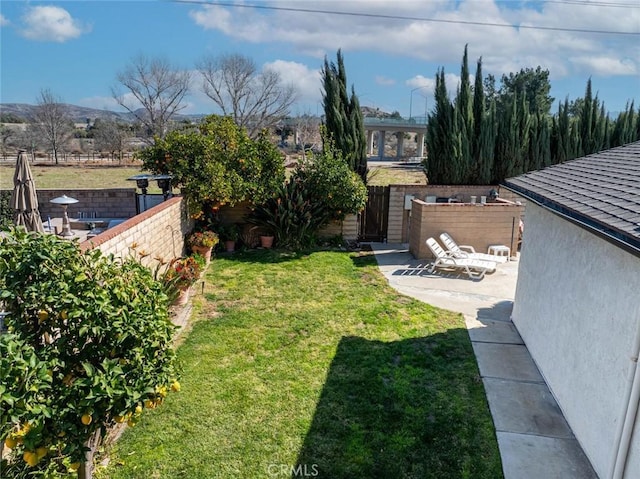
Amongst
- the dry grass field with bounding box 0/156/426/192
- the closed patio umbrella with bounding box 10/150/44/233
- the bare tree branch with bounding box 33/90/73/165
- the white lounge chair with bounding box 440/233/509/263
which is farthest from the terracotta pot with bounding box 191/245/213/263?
the bare tree branch with bounding box 33/90/73/165

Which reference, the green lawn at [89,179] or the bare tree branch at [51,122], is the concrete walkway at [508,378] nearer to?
the green lawn at [89,179]

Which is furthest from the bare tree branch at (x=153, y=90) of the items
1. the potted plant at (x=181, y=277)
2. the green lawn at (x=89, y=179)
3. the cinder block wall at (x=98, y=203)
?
the potted plant at (x=181, y=277)

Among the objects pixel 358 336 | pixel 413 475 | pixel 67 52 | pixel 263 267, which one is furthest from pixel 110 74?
pixel 413 475

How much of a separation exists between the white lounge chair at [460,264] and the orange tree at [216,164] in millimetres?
5071

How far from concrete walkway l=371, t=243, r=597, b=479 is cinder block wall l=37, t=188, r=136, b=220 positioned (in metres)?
9.78

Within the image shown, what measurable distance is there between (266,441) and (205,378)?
1.66 m

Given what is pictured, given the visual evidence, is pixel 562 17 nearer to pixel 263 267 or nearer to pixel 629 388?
pixel 263 267

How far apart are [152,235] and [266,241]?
17.5 ft

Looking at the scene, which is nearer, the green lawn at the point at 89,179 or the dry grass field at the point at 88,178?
the green lawn at the point at 89,179

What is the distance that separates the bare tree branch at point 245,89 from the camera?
51.8 metres

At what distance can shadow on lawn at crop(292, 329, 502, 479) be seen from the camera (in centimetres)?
465

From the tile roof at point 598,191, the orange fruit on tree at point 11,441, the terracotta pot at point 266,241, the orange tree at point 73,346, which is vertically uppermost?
the tile roof at point 598,191

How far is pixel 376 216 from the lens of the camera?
15.0 meters

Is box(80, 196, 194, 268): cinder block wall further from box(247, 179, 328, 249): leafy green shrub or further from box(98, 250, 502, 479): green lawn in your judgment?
box(247, 179, 328, 249): leafy green shrub
